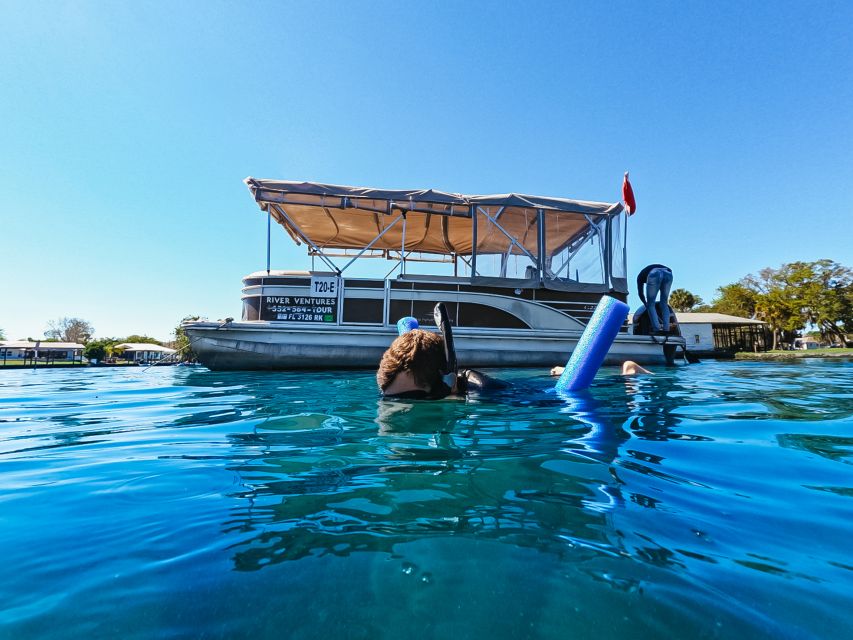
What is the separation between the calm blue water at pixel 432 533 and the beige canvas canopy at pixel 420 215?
7.82 meters

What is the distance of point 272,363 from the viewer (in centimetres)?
943

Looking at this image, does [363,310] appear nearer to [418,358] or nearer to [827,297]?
[418,358]

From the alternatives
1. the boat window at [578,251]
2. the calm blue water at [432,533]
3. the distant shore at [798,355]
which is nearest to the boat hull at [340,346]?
the boat window at [578,251]

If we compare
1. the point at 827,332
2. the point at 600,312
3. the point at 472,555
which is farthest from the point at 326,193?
the point at 827,332

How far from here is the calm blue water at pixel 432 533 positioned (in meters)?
0.80

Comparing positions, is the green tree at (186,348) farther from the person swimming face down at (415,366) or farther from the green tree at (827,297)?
the green tree at (827,297)

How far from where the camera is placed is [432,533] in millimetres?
1124

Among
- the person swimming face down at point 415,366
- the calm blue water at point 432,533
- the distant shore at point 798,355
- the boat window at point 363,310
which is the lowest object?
the distant shore at point 798,355

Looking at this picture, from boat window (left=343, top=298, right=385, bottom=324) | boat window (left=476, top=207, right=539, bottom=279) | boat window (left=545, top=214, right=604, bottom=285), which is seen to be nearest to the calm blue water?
boat window (left=343, top=298, right=385, bottom=324)

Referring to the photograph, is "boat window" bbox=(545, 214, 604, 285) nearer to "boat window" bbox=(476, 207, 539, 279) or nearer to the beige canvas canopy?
the beige canvas canopy

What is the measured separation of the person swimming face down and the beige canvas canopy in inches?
256

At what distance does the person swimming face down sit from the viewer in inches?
119

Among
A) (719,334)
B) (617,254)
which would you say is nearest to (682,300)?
(719,334)

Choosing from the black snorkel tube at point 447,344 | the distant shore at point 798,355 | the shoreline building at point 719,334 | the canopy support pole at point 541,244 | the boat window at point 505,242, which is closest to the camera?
the black snorkel tube at point 447,344
